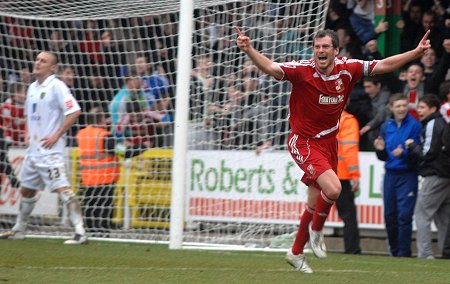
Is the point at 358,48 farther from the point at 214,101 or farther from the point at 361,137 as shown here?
the point at 214,101

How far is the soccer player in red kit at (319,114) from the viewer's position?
8.95 metres

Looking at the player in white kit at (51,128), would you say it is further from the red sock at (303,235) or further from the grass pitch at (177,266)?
the red sock at (303,235)

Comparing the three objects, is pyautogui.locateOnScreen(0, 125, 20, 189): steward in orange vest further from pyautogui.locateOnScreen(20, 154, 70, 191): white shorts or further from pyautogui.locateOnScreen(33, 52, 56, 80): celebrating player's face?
pyautogui.locateOnScreen(33, 52, 56, 80): celebrating player's face

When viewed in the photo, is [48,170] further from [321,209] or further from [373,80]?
[373,80]

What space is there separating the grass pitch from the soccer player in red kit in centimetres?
45

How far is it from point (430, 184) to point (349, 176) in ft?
3.09

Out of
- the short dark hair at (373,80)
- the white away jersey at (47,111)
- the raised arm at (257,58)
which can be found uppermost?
the raised arm at (257,58)

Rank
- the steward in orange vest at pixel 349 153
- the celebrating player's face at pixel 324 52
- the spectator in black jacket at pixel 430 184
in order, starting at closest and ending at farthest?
the celebrating player's face at pixel 324 52 → the spectator in black jacket at pixel 430 184 → the steward in orange vest at pixel 349 153

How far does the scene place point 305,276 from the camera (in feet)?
29.0

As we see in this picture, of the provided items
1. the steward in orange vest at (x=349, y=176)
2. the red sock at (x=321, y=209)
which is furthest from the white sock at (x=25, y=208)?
the red sock at (x=321, y=209)

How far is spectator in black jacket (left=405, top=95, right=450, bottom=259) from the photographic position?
12320 millimetres

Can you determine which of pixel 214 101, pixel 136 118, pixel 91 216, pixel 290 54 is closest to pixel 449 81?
pixel 290 54

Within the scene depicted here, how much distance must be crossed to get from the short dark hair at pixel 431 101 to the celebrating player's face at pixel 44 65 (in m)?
4.40

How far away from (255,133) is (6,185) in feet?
13.3
